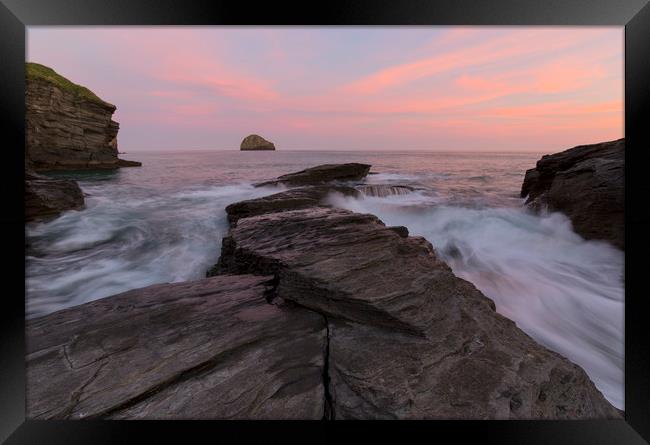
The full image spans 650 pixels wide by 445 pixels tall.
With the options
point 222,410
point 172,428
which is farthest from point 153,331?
point 222,410

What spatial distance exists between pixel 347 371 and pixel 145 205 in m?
8.91

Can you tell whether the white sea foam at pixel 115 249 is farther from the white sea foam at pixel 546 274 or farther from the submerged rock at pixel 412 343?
the white sea foam at pixel 546 274

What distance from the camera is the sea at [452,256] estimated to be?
162 inches

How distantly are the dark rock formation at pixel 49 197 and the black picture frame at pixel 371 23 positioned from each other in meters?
5.60

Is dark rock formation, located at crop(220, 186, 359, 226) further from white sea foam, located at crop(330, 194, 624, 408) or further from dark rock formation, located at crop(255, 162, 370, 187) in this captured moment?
dark rock formation, located at crop(255, 162, 370, 187)

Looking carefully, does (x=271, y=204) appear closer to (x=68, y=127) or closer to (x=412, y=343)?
(x=412, y=343)

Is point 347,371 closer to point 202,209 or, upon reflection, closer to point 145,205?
point 202,209

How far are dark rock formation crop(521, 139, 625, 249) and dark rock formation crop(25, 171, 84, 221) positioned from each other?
1115cm

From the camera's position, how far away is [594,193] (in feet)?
19.7

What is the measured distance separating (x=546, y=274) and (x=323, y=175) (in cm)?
1000

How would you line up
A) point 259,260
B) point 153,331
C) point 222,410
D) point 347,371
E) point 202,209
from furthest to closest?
point 202,209
point 259,260
point 153,331
point 347,371
point 222,410

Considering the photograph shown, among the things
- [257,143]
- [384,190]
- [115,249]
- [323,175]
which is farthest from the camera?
[257,143]

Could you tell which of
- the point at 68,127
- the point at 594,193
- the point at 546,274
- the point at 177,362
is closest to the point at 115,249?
the point at 177,362

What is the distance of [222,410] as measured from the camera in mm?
1937
